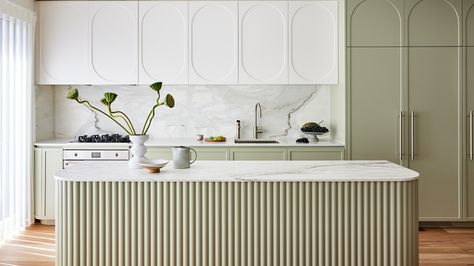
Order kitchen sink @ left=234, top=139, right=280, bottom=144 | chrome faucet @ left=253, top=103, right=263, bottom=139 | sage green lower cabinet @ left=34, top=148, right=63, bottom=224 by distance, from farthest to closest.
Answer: chrome faucet @ left=253, top=103, right=263, bottom=139 < kitchen sink @ left=234, top=139, right=280, bottom=144 < sage green lower cabinet @ left=34, top=148, right=63, bottom=224

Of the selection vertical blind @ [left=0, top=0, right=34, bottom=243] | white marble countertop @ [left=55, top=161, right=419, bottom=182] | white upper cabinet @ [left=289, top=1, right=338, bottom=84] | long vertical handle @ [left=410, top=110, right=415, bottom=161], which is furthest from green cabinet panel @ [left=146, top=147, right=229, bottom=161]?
long vertical handle @ [left=410, top=110, right=415, bottom=161]

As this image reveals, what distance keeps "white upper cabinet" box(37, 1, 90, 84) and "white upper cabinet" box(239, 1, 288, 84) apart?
1633 mm

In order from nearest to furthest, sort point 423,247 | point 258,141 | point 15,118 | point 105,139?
1. point 423,247
2. point 15,118
3. point 105,139
4. point 258,141

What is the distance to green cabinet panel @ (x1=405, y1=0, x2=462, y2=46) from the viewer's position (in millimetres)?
4766

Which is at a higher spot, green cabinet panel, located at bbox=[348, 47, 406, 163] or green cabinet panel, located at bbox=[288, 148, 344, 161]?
green cabinet panel, located at bbox=[348, 47, 406, 163]

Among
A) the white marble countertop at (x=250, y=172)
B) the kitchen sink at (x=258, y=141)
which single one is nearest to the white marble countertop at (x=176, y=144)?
the kitchen sink at (x=258, y=141)

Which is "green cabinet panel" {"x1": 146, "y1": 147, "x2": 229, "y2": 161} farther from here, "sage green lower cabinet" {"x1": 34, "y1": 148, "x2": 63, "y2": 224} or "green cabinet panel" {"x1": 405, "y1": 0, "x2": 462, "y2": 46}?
"green cabinet panel" {"x1": 405, "y1": 0, "x2": 462, "y2": 46}

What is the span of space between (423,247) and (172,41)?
3.13m

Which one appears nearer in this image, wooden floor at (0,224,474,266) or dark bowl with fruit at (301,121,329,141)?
wooden floor at (0,224,474,266)

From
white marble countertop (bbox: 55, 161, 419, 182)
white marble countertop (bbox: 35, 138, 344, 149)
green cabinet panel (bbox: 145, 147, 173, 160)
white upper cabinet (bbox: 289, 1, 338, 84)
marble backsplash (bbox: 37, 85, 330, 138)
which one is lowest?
white marble countertop (bbox: 55, 161, 419, 182)

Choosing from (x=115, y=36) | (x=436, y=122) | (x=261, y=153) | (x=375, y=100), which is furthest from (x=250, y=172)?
Answer: (x=115, y=36)

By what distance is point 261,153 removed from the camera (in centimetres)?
490

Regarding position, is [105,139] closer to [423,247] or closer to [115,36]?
[115,36]

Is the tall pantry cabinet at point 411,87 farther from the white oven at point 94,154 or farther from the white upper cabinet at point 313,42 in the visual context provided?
the white oven at point 94,154
